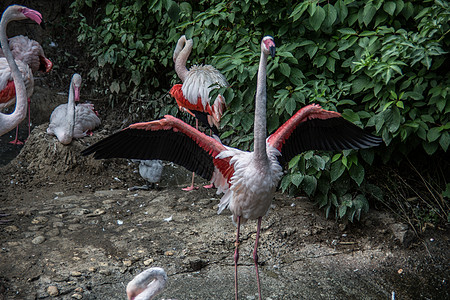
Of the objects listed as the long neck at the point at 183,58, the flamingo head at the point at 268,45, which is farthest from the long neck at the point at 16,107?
the flamingo head at the point at 268,45

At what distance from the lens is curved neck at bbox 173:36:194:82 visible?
19.9 ft

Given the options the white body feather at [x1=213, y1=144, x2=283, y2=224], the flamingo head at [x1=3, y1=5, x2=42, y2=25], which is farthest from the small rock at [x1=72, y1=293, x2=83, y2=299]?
the flamingo head at [x1=3, y1=5, x2=42, y2=25]

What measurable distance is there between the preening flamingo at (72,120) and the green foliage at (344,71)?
1.90 meters

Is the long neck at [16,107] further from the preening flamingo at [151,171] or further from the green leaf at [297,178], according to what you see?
the green leaf at [297,178]

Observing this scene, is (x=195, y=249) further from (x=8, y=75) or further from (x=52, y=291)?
(x=8, y=75)

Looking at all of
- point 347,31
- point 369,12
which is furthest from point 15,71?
point 369,12

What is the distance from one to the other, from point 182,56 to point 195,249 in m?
2.96

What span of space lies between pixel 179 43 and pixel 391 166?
10.8 ft

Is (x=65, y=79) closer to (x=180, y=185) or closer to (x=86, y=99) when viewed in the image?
(x=86, y=99)

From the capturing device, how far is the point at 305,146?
156 inches

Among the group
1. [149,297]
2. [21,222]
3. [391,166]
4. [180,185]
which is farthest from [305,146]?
[21,222]

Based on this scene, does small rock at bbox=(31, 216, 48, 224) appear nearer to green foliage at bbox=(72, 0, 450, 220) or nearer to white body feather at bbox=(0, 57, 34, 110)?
green foliage at bbox=(72, 0, 450, 220)

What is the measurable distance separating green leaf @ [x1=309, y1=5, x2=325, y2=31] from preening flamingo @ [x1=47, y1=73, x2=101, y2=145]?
3.26 m

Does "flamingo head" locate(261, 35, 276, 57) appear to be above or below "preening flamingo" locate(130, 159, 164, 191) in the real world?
above
